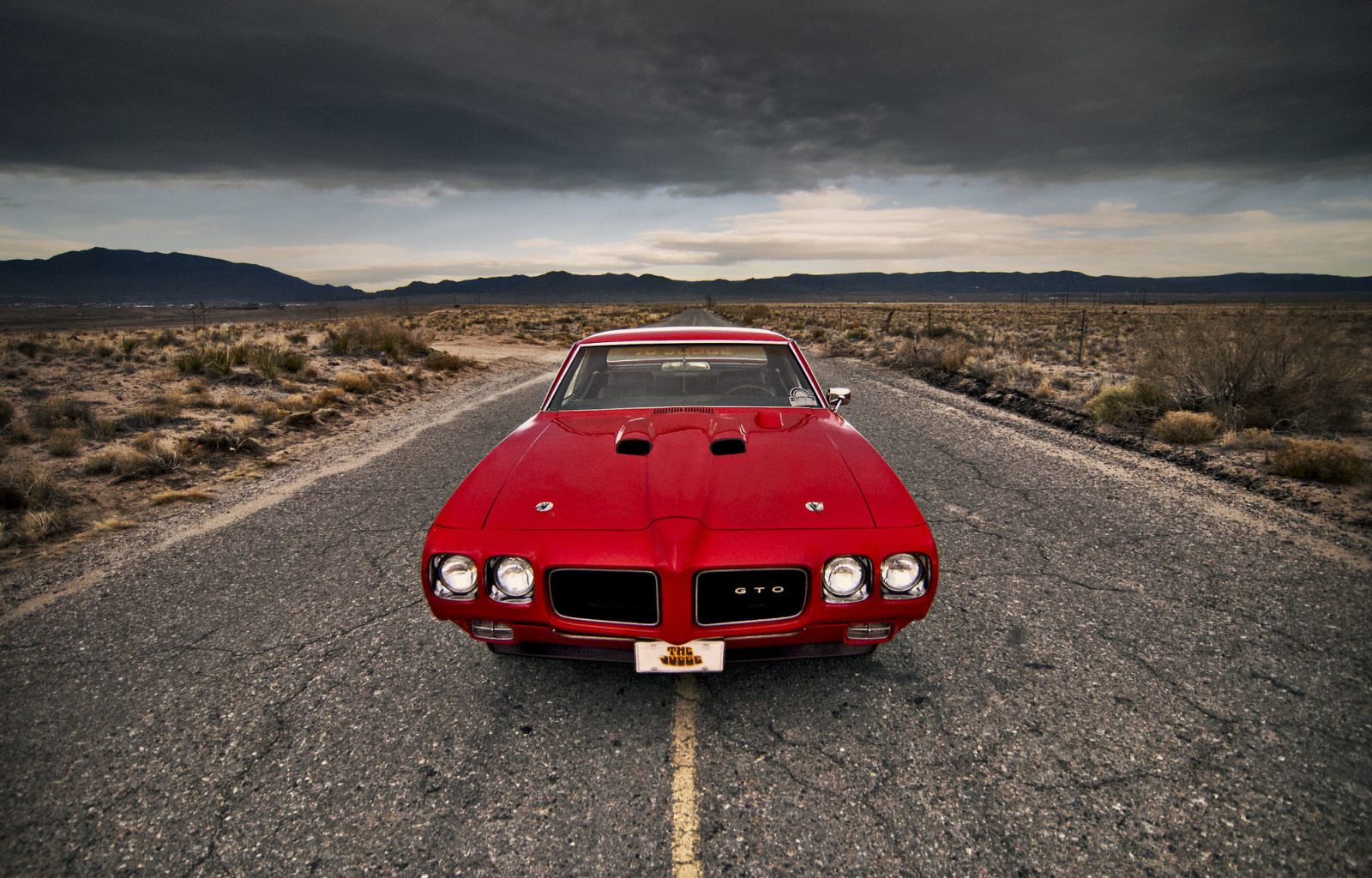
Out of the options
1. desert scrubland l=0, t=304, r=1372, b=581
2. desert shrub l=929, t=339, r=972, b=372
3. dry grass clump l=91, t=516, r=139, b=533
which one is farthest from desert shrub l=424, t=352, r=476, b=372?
desert shrub l=929, t=339, r=972, b=372

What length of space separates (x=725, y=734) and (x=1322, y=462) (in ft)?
20.1

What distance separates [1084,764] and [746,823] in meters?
1.25

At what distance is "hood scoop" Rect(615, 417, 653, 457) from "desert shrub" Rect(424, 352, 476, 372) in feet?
43.7

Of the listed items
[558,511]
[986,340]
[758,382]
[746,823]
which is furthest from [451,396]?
[986,340]

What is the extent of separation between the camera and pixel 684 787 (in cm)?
209

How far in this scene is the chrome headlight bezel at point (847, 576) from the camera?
2188mm

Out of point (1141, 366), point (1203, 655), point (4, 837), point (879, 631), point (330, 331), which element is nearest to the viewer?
point (4, 837)

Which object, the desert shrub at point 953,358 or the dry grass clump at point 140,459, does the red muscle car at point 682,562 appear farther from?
the desert shrub at point 953,358

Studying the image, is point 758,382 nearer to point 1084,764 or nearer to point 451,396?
point 1084,764

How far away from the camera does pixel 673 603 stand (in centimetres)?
211

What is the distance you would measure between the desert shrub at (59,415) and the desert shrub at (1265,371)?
45.1 feet

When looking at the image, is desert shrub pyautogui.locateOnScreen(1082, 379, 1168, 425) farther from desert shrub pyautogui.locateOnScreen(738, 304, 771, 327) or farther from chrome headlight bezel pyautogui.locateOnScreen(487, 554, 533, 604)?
desert shrub pyautogui.locateOnScreen(738, 304, 771, 327)

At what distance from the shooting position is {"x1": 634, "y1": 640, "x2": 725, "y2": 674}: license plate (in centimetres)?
217

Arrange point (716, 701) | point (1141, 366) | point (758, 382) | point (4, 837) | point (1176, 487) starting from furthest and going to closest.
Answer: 1. point (1141, 366)
2. point (1176, 487)
3. point (758, 382)
4. point (716, 701)
5. point (4, 837)
